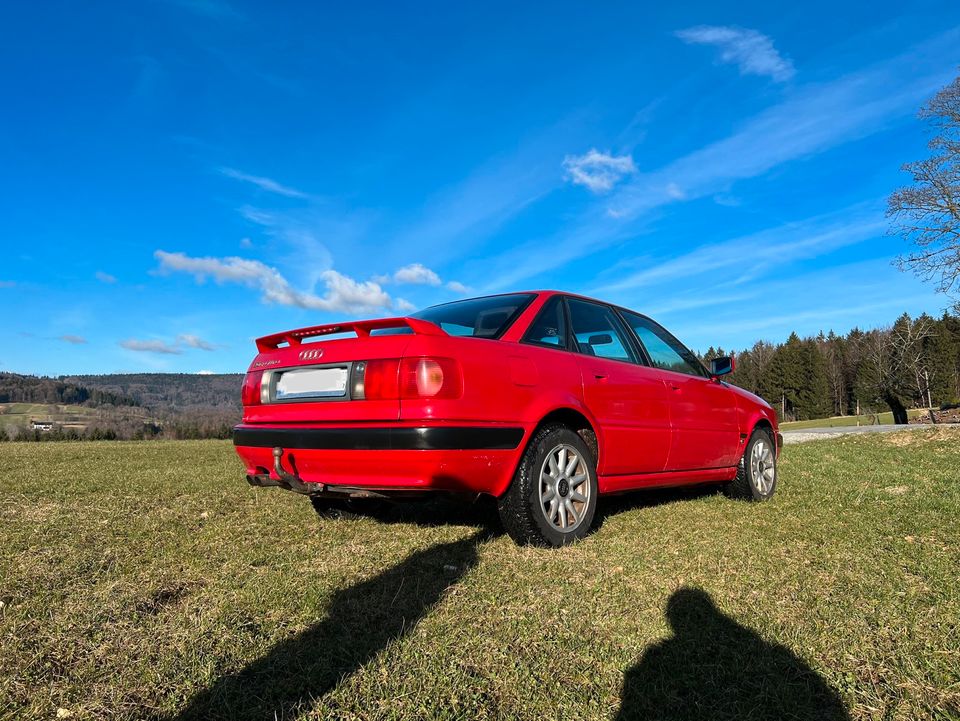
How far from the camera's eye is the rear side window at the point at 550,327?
355 cm

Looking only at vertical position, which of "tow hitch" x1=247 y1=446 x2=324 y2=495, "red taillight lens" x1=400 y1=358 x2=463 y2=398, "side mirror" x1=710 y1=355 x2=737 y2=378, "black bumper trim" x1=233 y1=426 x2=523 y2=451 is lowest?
"tow hitch" x1=247 y1=446 x2=324 y2=495

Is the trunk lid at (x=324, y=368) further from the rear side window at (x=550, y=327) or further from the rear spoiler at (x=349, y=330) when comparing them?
the rear side window at (x=550, y=327)

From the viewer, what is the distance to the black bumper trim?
2.83 meters

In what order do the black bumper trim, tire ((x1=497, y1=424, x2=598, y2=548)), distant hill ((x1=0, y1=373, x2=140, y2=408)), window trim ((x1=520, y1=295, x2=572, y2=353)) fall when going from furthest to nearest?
1. distant hill ((x1=0, y1=373, x2=140, y2=408))
2. window trim ((x1=520, y1=295, x2=572, y2=353))
3. tire ((x1=497, y1=424, x2=598, y2=548))
4. the black bumper trim

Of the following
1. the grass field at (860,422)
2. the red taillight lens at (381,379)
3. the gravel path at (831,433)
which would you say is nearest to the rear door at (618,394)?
the red taillight lens at (381,379)

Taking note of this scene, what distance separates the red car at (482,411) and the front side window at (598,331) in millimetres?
12

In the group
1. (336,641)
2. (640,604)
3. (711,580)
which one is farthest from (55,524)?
(711,580)

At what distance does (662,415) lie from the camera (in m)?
4.25

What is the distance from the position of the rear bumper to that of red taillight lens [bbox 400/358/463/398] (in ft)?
0.55

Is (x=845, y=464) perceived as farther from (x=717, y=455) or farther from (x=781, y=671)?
(x=781, y=671)

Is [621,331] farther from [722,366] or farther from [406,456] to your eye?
[406,456]

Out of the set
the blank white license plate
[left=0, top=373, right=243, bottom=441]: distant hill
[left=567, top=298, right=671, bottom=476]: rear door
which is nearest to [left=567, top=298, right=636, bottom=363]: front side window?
[left=567, top=298, right=671, bottom=476]: rear door

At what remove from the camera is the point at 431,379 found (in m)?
2.89

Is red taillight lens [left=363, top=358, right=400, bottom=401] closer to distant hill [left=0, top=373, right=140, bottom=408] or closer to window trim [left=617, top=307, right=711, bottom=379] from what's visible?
window trim [left=617, top=307, right=711, bottom=379]
